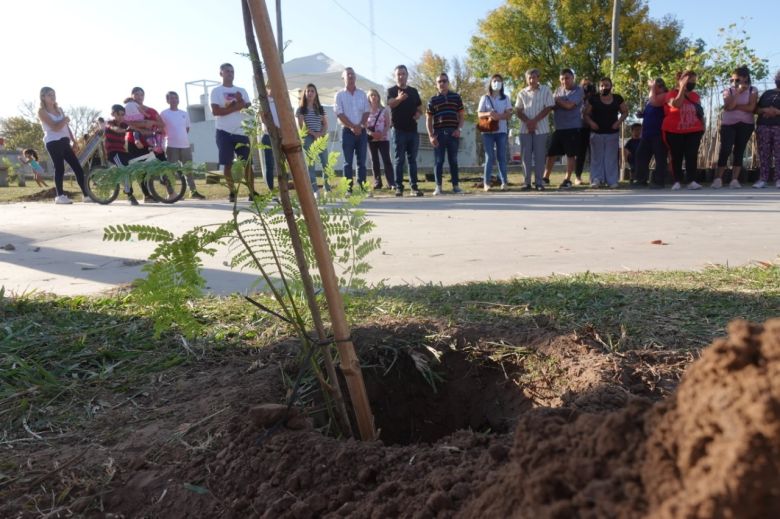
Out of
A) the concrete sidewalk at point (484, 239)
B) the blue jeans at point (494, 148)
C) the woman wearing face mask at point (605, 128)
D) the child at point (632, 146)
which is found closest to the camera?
the concrete sidewalk at point (484, 239)

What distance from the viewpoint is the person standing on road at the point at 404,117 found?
34.9 ft

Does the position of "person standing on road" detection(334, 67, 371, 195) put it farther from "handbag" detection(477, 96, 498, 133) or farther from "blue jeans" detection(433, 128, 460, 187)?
"handbag" detection(477, 96, 498, 133)

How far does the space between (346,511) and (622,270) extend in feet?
9.55

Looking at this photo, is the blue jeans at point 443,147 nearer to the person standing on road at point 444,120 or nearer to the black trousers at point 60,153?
the person standing on road at point 444,120

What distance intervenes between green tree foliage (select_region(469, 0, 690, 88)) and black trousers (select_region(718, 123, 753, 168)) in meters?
21.6

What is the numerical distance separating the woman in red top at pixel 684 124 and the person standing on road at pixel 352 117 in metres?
5.44

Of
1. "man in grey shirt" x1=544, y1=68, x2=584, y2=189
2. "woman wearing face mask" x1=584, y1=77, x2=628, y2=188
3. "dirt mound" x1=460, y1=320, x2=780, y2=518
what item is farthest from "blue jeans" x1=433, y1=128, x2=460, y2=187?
"dirt mound" x1=460, y1=320, x2=780, y2=518

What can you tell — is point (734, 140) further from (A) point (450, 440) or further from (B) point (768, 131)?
(A) point (450, 440)

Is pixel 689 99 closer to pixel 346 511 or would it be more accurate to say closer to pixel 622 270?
pixel 622 270

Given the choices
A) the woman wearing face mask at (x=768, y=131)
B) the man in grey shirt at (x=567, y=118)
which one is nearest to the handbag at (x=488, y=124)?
the man in grey shirt at (x=567, y=118)

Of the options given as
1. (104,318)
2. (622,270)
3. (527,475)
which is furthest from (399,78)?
(527,475)

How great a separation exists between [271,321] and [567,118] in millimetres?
9861

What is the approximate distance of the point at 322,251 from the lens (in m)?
1.57

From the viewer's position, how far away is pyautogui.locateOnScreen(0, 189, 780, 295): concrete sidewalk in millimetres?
3967
